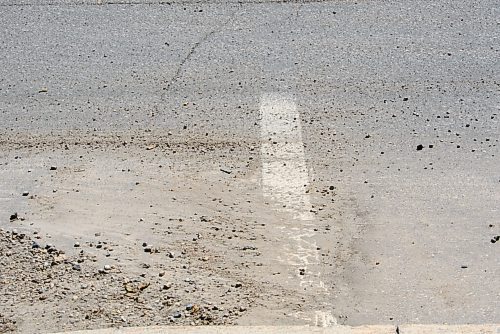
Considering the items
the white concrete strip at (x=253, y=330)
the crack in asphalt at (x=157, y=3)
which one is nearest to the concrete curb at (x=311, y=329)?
the white concrete strip at (x=253, y=330)

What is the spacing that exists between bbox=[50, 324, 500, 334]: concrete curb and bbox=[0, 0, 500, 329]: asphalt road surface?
7.6 inches

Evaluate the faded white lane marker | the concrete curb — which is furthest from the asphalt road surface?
the concrete curb

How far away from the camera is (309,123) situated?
21.7 feet

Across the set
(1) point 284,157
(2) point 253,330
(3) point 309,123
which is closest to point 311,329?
(2) point 253,330

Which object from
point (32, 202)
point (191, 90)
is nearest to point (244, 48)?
point (191, 90)

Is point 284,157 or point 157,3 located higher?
point 157,3

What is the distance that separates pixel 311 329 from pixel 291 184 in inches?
65.2

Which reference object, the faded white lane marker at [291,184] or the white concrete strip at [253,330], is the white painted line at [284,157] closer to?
the faded white lane marker at [291,184]

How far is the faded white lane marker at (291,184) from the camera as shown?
4941 mm

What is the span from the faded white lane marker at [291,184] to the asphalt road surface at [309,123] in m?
0.01

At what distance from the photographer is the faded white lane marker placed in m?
4.94

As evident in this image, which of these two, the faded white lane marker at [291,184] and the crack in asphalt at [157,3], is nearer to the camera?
the faded white lane marker at [291,184]

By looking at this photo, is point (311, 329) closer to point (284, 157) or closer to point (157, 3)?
point (284, 157)

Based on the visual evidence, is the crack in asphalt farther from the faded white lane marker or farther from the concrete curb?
the concrete curb
